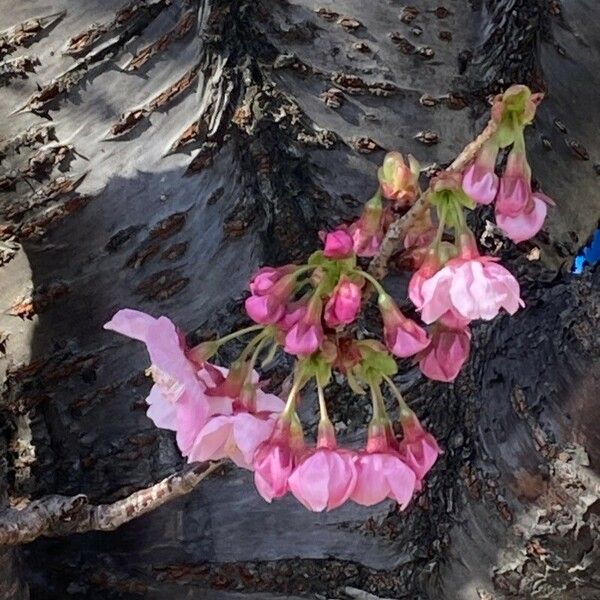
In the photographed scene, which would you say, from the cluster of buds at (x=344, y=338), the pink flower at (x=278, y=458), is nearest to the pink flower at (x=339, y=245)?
the cluster of buds at (x=344, y=338)

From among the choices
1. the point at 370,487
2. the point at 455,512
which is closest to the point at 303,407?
the point at 455,512

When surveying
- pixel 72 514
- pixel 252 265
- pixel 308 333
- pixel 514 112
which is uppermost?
pixel 514 112

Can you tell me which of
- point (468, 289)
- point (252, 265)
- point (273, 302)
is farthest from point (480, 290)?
point (252, 265)

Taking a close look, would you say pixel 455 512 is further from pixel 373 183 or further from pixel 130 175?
pixel 130 175

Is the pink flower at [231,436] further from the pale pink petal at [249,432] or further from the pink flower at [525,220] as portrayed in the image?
the pink flower at [525,220]

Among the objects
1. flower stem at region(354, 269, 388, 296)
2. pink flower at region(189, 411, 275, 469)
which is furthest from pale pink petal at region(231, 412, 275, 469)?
flower stem at region(354, 269, 388, 296)

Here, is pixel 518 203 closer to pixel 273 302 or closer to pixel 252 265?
pixel 273 302
